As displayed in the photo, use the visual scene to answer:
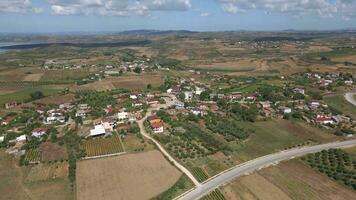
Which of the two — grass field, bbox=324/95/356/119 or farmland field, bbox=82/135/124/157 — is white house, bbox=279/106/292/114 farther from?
farmland field, bbox=82/135/124/157

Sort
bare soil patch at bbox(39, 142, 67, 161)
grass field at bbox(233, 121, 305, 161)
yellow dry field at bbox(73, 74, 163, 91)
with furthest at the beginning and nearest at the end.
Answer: yellow dry field at bbox(73, 74, 163, 91) → grass field at bbox(233, 121, 305, 161) → bare soil patch at bbox(39, 142, 67, 161)

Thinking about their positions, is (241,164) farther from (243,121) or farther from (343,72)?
(343,72)

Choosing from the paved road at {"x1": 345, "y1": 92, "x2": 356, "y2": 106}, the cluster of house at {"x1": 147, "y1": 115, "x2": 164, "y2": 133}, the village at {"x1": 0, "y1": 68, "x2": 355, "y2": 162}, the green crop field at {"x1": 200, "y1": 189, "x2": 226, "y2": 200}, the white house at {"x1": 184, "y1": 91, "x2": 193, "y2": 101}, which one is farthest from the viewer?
the white house at {"x1": 184, "y1": 91, "x2": 193, "y2": 101}

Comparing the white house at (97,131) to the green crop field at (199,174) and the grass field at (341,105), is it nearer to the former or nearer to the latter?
the green crop field at (199,174)

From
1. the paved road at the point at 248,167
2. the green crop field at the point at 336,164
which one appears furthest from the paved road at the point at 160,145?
the green crop field at the point at 336,164

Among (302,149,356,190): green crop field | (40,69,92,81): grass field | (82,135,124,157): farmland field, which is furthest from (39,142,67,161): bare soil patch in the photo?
(40,69,92,81): grass field
